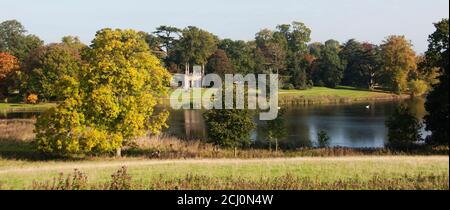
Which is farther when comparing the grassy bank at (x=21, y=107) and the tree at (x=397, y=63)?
the tree at (x=397, y=63)

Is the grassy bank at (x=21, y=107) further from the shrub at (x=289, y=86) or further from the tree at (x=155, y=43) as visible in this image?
the shrub at (x=289, y=86)

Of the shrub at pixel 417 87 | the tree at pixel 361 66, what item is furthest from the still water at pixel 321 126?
the tree at pixel 361 66

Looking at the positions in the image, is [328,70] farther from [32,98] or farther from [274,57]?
[32,98]

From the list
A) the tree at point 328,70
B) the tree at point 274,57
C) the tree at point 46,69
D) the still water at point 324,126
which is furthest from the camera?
the tree at point 274,57

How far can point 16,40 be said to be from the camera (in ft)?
296

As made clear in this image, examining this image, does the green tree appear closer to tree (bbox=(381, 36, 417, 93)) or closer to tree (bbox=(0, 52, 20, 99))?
tree (bbox=(0, 52, 20, 99))

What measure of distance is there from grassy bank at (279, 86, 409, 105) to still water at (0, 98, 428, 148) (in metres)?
10.2

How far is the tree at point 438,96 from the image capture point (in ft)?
87.2

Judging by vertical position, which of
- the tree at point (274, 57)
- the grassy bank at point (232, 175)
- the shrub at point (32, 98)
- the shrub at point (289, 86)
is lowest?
the grassy bank at point (232, 175)

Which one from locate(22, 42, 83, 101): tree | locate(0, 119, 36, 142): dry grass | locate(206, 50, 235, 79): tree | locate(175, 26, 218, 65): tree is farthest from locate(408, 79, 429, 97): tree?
locate(0, 119, 36, 142): dry grass

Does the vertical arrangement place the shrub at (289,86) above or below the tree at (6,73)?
below

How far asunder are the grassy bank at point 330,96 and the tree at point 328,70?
4.31 metres

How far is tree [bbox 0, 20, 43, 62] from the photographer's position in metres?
85.4

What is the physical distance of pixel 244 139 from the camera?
29.4 m
